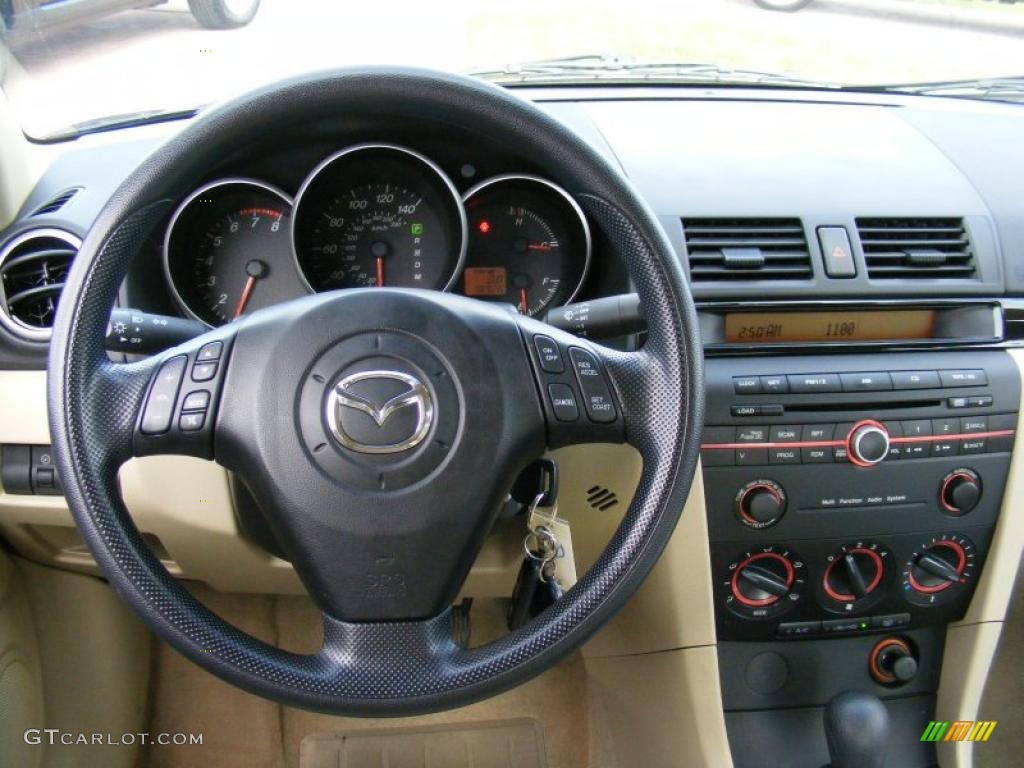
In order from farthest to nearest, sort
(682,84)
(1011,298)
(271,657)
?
1. (682,84)
2. (1011,298)
3. (271,657)

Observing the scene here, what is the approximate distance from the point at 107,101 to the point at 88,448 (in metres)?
0.99

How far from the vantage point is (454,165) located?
53.2 inches

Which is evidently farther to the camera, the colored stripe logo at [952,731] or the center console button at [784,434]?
the colored stripe logo at [952,731]

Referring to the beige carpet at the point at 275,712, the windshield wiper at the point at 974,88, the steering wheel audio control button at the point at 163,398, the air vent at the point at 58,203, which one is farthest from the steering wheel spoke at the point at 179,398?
the windshield wiper at the point at 974,88

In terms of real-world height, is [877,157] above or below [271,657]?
above

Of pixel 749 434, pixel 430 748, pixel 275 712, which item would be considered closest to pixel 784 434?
pixel 749 434

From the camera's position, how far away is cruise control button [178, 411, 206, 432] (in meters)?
0.98

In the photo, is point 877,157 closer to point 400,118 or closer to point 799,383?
point 799,383

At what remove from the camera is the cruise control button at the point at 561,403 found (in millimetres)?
1013

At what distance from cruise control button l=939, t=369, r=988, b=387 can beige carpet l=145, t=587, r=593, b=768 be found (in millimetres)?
1002

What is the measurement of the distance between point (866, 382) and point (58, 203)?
4.17ft

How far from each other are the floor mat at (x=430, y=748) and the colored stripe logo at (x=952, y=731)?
2.54ft

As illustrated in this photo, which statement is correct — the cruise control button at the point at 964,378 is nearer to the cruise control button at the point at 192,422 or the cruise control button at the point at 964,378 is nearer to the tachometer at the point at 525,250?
the tachometer at the point at 525,250

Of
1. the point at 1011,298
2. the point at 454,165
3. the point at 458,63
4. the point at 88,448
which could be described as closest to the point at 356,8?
the point at 458,63
